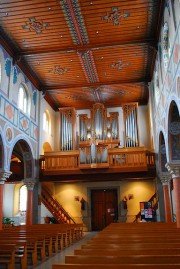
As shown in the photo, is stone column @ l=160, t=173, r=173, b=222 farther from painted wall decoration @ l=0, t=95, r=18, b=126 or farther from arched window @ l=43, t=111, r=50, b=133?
arched window @ l=43, t=111, r=50, b=133

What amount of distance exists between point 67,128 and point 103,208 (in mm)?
7132

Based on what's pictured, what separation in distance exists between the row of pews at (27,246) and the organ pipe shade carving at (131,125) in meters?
8.05

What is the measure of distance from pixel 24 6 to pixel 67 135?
11791mm

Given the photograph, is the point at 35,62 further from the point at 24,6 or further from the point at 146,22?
the point at 146,22

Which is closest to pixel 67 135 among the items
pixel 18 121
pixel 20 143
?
pixel 20 143

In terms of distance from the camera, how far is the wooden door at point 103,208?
23.3 m

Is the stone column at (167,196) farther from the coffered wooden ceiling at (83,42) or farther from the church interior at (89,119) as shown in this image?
the coffered wooden ceiling at (83,42)

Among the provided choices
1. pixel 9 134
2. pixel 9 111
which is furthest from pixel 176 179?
pixel 9 111

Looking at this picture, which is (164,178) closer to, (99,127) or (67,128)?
(99,127)

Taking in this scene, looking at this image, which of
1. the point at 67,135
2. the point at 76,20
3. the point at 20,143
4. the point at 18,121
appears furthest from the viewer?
the point at 67,135

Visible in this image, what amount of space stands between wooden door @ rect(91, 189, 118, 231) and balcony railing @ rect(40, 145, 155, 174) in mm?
5545

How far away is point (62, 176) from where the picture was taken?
→ 64.4 ft

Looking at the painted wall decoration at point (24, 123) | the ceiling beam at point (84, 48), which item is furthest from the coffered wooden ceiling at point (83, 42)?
the painted wall decoration at point (24, 123)

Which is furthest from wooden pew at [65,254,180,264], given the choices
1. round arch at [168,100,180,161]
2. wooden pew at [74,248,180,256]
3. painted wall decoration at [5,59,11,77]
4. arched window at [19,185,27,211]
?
arched window at [19,185,27,211]
